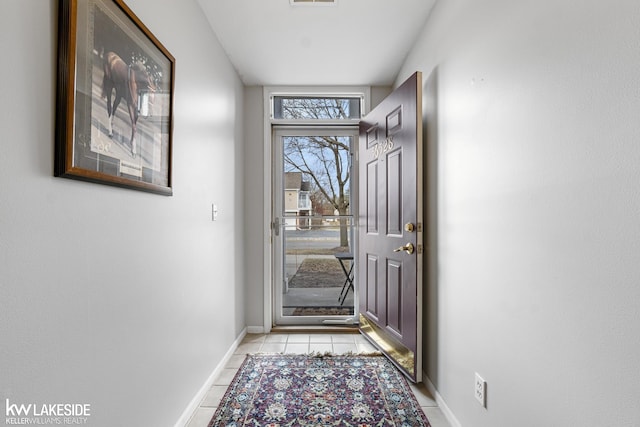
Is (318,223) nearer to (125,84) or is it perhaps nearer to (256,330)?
(256,330)

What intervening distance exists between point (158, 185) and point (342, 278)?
2287 mm

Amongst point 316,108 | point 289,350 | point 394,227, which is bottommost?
point 289,350

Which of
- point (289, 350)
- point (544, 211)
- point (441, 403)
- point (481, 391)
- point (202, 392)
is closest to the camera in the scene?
point (544, 211)

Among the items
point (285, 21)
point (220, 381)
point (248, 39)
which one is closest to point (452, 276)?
point (220, 381)

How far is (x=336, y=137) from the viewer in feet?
11.1

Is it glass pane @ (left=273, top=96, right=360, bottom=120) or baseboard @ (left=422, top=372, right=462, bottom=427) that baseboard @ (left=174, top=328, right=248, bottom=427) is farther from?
glass pane @ (left=273, top=96, right=360, bottom=120)

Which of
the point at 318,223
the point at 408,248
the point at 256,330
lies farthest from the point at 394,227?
the point at 256,330

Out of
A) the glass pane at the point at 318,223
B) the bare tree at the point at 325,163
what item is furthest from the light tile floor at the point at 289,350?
the bare tree at the point at 325,163

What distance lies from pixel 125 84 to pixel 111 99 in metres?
0.12

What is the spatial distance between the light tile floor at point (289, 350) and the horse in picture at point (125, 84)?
1523mm

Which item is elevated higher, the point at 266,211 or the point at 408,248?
the point at 266,211

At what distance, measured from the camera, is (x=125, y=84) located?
3.97ft

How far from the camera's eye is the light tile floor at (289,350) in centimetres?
188

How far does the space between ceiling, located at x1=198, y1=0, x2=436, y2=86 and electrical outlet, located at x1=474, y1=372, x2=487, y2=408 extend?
208 centimetres
